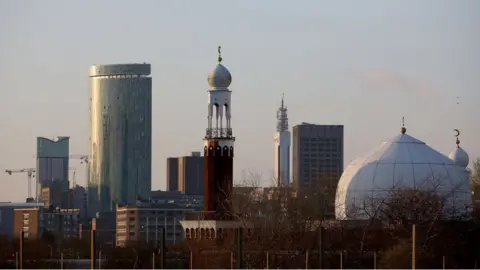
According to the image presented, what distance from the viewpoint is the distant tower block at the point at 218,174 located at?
86812mm

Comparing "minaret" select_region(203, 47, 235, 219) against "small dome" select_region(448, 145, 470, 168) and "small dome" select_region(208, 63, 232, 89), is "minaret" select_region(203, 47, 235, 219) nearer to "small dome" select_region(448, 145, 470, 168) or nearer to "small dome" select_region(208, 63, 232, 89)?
"small dome" select_region(208, 63, 232, 89)

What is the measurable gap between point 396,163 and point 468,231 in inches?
430

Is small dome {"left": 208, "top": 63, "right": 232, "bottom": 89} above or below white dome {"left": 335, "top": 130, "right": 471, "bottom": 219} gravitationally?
above

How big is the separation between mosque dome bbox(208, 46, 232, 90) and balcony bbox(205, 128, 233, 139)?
2.54 metres

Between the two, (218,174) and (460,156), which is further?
(460,156)

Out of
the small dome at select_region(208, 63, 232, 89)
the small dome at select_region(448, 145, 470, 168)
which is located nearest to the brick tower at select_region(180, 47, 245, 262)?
the small dome at select_region(208, 63, 232, 89)

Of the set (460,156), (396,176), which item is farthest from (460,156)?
(396,176)

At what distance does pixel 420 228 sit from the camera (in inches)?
2958

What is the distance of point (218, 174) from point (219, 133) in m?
2.30

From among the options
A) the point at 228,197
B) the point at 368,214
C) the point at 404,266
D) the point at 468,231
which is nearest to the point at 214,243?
the point at 228,197

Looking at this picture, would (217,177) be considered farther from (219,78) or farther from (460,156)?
(460,156)

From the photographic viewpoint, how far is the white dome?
286ft

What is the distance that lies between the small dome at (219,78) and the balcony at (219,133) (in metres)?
2.61

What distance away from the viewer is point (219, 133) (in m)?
88.1
